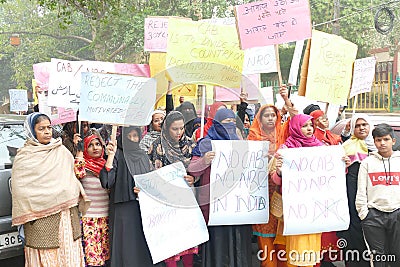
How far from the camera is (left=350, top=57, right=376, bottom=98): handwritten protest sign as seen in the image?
200 inches

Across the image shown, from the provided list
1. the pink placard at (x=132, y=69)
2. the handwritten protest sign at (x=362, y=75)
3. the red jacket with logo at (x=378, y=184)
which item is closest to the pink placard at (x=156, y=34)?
the pink placard at (x=132, y=69)

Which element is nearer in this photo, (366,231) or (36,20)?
(366,231)

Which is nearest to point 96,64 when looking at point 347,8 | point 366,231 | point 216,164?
point 216,164

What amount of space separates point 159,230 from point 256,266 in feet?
3.97

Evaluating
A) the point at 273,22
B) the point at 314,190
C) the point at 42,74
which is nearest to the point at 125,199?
the point at 314,190

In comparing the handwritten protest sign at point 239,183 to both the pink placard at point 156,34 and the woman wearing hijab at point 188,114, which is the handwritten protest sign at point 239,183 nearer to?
the woman wearing hijab at point 188,114

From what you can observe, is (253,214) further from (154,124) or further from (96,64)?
(96,64)

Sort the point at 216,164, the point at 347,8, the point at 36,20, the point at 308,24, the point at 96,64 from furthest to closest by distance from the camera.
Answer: the point at 36,20 → the point at 347,8 → the point at 96,64 → the point at 308,24 → the point at 216,164

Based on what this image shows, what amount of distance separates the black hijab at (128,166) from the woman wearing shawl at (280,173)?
41.4 inches

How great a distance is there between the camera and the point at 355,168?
13.7ft

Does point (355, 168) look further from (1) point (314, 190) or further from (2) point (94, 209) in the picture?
(2) point (94, 209)

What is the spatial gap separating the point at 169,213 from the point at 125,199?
1.18ft

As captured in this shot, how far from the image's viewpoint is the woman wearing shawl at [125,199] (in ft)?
12.2

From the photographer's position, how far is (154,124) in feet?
14.6
